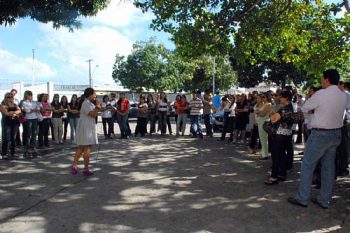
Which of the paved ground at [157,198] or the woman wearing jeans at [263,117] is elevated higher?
the woman wearing jeans at [263,117]

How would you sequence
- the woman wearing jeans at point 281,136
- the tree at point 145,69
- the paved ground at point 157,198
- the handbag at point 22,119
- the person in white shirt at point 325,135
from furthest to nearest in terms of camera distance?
1. the tree at point 145,69
2. the handbag at point 22,119
3. the woman wearing jeans at point 281,136
4. the person in white shirt at point 325,135
5. the paved ground at point 157,198

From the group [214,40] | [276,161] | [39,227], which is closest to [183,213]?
[39,227]

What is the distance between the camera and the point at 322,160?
597 centimetres

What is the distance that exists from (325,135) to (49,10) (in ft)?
25.1

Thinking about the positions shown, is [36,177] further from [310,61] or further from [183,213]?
[310,61]

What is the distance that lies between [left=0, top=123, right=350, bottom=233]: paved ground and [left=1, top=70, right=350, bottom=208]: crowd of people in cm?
44

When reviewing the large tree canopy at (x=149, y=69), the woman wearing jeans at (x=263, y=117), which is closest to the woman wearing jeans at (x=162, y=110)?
the woman wearing jeans at (x=263, y=117)

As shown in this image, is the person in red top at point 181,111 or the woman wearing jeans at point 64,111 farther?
the person in red top at point 181,111

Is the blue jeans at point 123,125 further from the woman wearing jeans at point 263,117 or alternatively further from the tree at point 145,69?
the tree at point 145,69

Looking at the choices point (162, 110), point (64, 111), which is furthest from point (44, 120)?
point (162, 110)

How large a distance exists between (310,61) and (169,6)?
4634mm

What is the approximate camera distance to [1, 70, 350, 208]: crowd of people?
5836 millimetres

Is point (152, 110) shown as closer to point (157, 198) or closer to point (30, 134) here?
point (30, 134)

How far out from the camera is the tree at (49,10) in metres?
9.74
